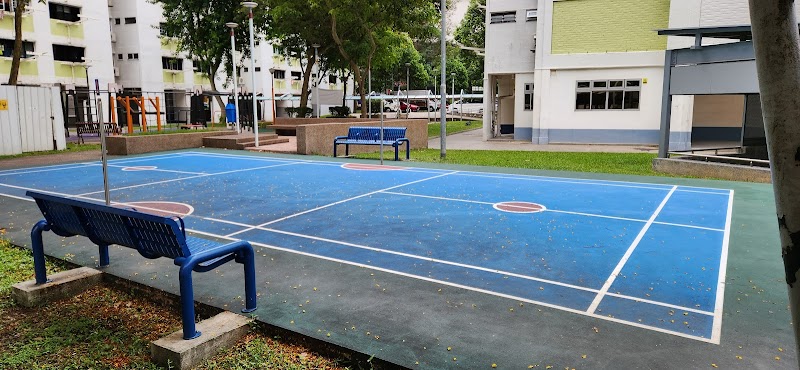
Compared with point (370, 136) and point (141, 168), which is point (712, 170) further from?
point (141, 168)

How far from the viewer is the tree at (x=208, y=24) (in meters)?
37.9

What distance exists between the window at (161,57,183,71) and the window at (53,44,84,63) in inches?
326

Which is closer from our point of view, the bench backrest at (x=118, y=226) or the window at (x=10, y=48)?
the bench backrest at (x=118, y=226)

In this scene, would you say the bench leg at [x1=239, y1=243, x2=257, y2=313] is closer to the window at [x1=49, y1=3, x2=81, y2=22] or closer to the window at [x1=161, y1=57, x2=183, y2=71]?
the window at [x1=49, y1=3, x2=81, y2=22]

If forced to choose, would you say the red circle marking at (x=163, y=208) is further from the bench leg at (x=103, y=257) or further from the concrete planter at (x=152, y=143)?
the concrete planter at (x=152, y=143)

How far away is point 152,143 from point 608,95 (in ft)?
66.9

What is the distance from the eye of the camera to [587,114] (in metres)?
28.4

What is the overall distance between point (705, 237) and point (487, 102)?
78.7 ft

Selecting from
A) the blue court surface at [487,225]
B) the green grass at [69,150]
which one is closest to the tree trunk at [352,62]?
the green grass at [69,150]

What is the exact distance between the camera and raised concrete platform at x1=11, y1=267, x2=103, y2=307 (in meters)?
5.50

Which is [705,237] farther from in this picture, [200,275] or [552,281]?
[200,275]

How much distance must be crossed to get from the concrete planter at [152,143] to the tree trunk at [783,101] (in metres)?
21.2

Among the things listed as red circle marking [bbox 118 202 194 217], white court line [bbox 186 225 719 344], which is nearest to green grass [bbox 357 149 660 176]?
red circle marking [bbox 118 202 194 217]

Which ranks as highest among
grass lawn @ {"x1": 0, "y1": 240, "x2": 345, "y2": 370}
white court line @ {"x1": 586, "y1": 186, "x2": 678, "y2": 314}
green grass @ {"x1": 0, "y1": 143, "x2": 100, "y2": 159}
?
green grass @ {"x1": 0, "y1": 143, "x2": 100, "y2": 159}
